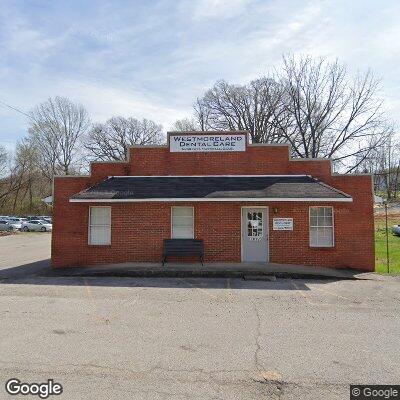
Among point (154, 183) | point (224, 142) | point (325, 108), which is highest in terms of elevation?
point (325, 108)

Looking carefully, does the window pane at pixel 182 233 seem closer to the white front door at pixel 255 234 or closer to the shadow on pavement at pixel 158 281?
the white front door at pixel 255 234

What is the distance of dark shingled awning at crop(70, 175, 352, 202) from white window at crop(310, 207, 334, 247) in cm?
113

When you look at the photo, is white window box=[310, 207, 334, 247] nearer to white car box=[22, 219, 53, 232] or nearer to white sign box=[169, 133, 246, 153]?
white sign box=[169, 133, 246, 153]

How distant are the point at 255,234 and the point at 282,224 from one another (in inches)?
42.5

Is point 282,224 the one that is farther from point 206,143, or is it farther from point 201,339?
point 201,339

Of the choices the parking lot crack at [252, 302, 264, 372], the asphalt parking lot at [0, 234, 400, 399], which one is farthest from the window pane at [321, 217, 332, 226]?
the parking lot crack at [252, 302, 264, 372]

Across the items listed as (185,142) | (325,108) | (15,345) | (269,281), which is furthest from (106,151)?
(15,345)

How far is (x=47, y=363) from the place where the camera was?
5.43 metres

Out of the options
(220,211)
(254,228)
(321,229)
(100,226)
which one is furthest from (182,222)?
(321,229)

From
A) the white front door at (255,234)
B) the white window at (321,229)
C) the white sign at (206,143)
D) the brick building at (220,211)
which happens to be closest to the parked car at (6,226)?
the brick building at (220,211)

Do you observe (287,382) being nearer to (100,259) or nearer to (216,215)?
(216,215)

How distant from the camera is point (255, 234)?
47.5ft

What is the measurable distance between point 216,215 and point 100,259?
4.78m

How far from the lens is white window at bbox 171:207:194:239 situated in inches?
575
